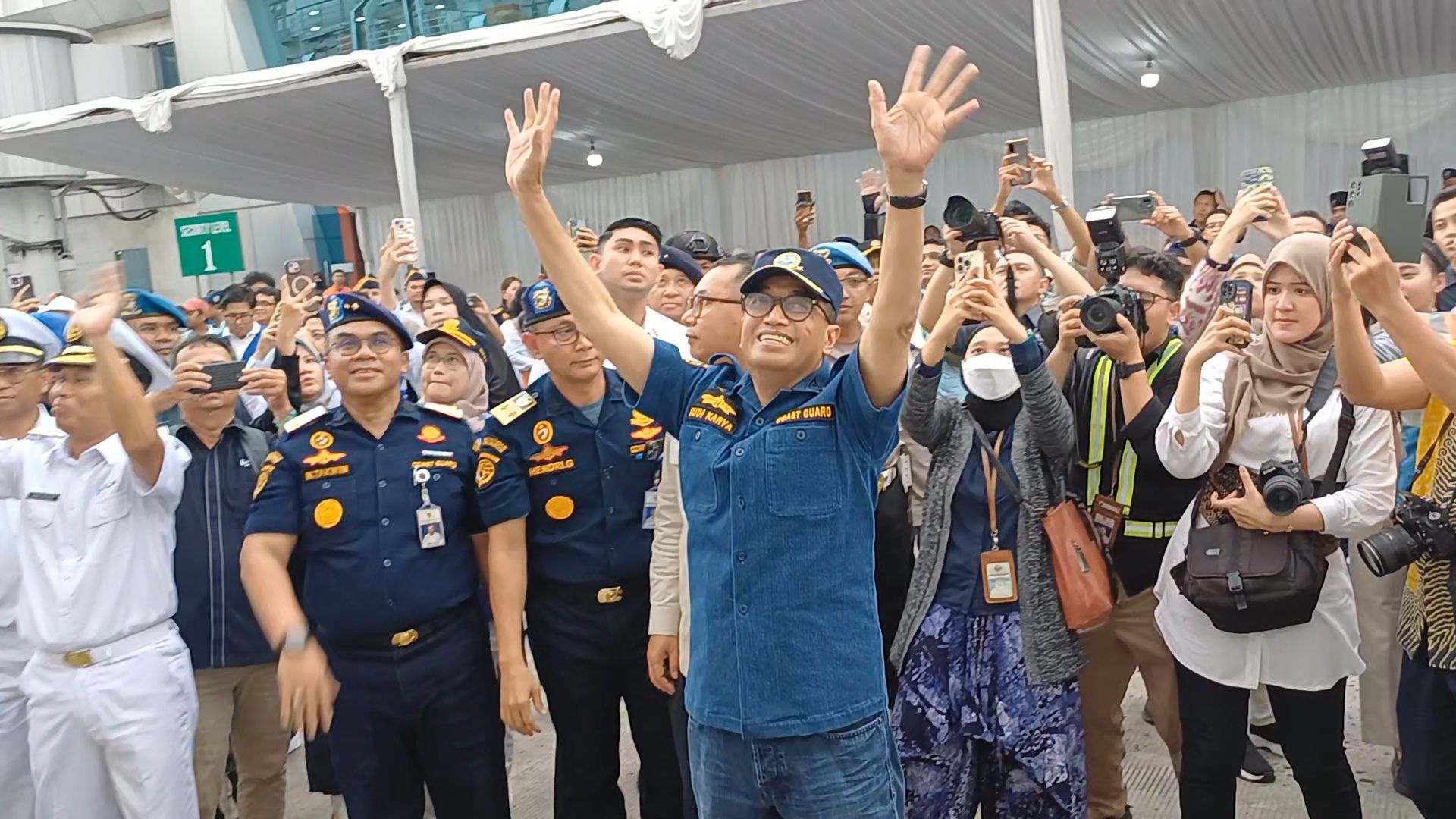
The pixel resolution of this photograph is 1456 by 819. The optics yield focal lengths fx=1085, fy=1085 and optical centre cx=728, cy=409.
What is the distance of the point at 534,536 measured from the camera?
306 cm

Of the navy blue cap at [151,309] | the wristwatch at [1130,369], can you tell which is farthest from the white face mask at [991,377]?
the navy blue cap at [151,309]

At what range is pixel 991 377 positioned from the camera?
2.86 metres

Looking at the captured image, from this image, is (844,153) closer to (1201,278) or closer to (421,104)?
(421,104)

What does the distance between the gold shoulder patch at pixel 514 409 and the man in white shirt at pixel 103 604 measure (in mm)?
903

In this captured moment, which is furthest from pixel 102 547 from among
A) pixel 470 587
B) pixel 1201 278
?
pixel 1201 278

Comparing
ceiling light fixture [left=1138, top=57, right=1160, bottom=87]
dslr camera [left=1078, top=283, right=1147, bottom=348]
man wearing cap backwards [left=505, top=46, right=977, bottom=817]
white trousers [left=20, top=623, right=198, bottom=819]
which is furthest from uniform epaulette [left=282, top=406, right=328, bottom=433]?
ceiling light fixture [left=1138, top=57, right=1160, bottom=87]

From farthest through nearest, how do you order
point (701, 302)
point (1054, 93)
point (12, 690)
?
point (1054, 93), point (12, 690), point (701, 302)

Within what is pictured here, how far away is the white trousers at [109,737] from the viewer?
2814 millimetres

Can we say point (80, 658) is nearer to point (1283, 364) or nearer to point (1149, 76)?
point (1283, 364)

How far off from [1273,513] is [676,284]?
217 cm

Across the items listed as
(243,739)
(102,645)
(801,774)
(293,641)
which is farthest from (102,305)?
(801,774)

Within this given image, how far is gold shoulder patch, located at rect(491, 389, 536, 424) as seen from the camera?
10.0 ft

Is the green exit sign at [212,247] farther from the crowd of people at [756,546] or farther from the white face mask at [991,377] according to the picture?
the white face mask at [991,377]

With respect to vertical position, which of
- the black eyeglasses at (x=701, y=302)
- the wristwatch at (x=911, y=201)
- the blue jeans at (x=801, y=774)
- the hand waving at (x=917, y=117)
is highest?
the hand waving at (x=917, y=117)
